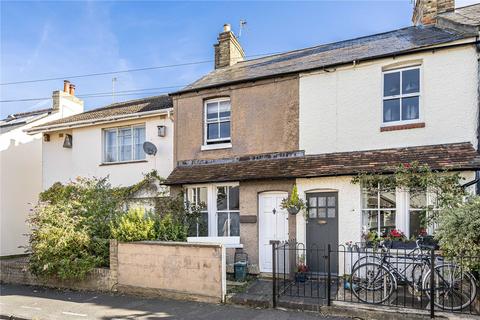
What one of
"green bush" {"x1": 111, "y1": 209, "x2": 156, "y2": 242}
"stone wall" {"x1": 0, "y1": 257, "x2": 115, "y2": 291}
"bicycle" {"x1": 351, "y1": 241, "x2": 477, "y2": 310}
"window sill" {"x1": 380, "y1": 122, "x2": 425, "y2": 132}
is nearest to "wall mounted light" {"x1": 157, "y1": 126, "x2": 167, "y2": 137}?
"green bush" {"x1": 111, "y1": 209, "x2": 156, "y2": 242}

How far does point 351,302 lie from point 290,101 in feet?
18.7

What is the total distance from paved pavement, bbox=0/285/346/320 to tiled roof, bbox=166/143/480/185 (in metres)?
3.61

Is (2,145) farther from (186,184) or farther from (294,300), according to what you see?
(294,300)

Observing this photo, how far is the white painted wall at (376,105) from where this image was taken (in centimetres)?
842

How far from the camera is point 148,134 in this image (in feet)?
44.1

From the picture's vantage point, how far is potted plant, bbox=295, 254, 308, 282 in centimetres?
886

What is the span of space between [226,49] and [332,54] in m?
4.61

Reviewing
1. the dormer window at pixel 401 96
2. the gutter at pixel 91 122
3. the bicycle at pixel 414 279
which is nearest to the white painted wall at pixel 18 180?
the gutter at pixel 91 122

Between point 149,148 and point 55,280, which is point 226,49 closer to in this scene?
point 149,148

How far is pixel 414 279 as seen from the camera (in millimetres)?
6988

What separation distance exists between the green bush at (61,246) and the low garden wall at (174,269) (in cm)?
113

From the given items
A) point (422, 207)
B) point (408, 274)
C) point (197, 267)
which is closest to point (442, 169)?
point (422, 207)

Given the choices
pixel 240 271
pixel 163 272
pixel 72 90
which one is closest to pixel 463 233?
pixel 240 271

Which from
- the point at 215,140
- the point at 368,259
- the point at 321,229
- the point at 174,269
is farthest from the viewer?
the point at 215,140
